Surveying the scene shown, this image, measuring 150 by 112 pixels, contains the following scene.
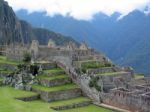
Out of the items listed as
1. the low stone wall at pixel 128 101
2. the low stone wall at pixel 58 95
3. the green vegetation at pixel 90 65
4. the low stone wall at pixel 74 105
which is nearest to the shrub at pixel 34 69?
the low stone wall at pixel 58 95

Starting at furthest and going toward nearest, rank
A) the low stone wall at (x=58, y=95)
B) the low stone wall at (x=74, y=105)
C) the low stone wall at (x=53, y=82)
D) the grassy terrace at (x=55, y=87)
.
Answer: the low stone wall at (x=53, y=82)
the grassy terrace at (x=55, y=87)
the low stone wall at (x=58, y=95)
the low stone wall at (x=74, y=105)

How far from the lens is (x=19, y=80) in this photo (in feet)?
163

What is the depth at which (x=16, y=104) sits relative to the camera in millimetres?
41000

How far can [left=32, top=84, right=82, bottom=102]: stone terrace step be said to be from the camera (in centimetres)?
4600

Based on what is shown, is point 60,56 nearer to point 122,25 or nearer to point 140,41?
point 140,41

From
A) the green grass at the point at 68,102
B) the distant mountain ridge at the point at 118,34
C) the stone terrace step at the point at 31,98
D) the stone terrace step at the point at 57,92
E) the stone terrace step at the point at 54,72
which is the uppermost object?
the distant mountain ridge at the point at 118,34

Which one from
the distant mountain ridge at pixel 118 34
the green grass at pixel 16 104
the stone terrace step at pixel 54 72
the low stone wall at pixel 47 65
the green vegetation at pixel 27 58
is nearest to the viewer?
the green grass at pixel 16 104

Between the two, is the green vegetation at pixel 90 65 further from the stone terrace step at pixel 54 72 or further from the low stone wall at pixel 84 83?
the stone terrace step at pixel 54 72

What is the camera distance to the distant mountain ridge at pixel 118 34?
134 meters

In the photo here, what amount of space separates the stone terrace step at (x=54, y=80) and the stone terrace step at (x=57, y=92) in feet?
1.97

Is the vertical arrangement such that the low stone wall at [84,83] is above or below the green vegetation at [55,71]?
below

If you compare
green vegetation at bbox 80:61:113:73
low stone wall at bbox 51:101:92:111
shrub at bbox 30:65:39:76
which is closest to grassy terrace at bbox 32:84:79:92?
shrub at bbox 30:65:39:76

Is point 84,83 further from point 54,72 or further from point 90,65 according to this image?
point 90,65

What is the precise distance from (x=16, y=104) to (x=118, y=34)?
128917mm
